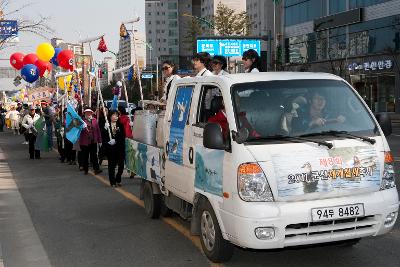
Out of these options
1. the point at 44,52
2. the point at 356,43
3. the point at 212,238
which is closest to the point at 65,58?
the point at 44,52

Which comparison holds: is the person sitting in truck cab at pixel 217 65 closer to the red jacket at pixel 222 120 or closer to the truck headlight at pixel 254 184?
the red jacket at pixel 222 120

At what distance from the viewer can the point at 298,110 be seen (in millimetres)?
5387

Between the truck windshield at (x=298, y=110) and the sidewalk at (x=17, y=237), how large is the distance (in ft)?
8.76

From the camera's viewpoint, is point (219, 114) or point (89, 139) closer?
point (219, 114)

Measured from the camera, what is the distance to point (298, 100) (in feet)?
18.0

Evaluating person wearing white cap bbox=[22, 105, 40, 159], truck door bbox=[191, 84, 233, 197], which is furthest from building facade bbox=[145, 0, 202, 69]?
truck door bbox=[191, 84, 233, 197]

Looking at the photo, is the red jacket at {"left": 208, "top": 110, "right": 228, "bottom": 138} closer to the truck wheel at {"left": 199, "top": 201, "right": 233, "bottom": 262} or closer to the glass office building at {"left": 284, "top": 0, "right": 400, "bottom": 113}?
the truck wheel at {"left": 199, "top": 201, "right": 233, "bottom": 262}

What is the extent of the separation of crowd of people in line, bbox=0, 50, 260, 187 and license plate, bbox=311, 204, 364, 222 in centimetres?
128

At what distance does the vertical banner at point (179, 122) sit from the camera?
624cm

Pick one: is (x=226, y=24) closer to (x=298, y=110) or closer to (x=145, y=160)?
(x=145, y=160)

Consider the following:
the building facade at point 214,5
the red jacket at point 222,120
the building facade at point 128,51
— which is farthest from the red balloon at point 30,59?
the building facade at point 214,5

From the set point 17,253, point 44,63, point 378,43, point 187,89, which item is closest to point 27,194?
point 17,253

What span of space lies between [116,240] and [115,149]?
4.83 m

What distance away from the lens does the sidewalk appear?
19.6ft
